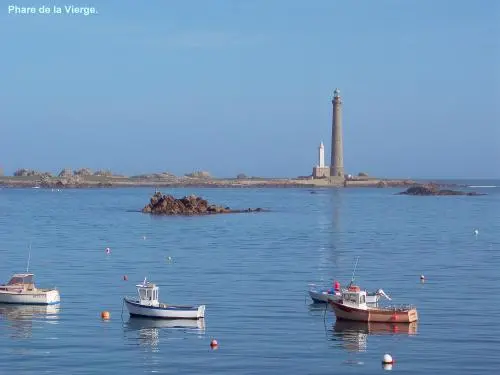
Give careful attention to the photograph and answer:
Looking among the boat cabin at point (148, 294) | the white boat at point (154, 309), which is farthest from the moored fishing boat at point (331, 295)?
the boat cabin at point (148, 294)


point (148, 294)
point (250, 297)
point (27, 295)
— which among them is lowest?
point (250, 297)

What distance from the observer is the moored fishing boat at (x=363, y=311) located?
3650cm

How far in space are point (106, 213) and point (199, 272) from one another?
6550 cm

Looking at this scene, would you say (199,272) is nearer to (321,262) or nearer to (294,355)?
(321,262)

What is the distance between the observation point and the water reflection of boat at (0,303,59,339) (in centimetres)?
3506

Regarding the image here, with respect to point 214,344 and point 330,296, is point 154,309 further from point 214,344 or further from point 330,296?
point 330,296

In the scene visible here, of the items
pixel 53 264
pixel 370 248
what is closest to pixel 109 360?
pixel 53 264

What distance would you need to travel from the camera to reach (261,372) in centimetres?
2870

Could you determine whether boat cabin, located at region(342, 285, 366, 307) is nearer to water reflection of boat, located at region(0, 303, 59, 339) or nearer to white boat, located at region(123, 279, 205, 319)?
white boat, located at region(123, 279, 205, 319)

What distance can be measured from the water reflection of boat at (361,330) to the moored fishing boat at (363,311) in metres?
0.18

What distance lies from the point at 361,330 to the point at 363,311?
3.87 ft

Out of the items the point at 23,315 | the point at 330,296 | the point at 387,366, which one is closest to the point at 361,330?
the point at 330,296

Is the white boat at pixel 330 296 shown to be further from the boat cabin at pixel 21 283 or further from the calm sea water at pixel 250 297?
the boat cabin at pixel 21 283

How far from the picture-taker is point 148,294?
3800cm
